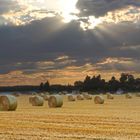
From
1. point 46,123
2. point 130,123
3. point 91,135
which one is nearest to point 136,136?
point 91,135

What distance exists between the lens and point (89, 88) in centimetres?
14025

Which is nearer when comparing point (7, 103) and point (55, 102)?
point (7, 103)

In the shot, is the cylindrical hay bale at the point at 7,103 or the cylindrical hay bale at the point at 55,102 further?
the cylindrical hay bale at the point at 55,102

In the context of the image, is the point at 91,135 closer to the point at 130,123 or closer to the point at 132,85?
the point at 130,123

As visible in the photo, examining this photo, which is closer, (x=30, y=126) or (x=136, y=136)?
(x=136, y=136)

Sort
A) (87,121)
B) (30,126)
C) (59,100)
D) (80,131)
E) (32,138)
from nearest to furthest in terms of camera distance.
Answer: (32,138) → (80,131) → (30,126) → (87,121) → (59,100)

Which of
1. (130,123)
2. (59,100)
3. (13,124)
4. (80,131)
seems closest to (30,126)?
(13,124)

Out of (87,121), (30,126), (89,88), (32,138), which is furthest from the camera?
(89,88)

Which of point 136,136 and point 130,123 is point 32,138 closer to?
point 136,136

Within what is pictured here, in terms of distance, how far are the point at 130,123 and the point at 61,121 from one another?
3.29 m

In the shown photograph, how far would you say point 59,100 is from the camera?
35812 mm

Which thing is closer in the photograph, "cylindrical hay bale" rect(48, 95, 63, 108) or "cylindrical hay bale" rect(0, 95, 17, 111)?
"cylindrical hay bale" rect(0, 95, 17, 111)

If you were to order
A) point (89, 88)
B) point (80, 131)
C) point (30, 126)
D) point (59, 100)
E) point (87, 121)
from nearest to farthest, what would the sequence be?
point (80, 131) → point (30, 126) → point (87, 121) → point (59, 100) → point (89, 88)

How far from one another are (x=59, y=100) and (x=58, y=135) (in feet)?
65.7
